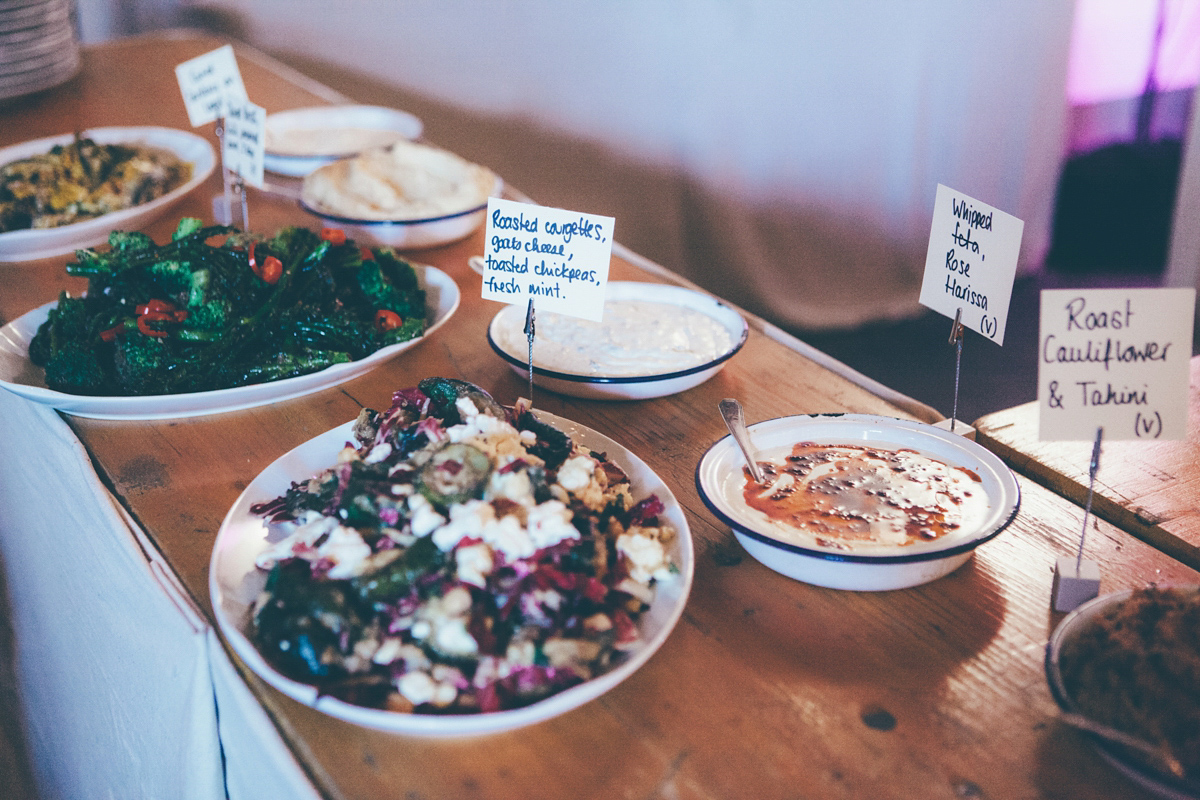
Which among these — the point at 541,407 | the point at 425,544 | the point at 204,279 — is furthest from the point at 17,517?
the point at 425,544

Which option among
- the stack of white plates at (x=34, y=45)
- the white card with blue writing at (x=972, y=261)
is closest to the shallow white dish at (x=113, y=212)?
the stack of white plates at (x=34, y=45)

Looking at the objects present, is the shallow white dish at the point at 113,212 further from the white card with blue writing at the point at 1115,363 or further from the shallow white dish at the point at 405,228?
the white card with blue writing at the point at 1115,363

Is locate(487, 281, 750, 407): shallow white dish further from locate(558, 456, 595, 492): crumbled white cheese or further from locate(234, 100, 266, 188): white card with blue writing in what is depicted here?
locate(234, 100, 266, 188): white card with blue writing

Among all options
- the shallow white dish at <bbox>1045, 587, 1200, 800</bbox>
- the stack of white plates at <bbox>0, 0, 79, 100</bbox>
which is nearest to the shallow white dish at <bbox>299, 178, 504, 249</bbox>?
the shallow white dish at <bbox>1045, 587, 1200, 800</bbox>

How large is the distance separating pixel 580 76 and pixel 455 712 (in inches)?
162

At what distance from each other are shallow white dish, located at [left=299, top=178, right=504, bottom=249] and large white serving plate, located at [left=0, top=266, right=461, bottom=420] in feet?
1.43

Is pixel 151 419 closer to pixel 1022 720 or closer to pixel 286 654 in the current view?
pixel 286 654

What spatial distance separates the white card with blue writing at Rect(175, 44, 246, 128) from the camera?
2066mm

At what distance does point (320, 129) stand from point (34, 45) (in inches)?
48.5

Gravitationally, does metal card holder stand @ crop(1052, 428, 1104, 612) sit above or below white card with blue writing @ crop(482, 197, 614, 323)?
below

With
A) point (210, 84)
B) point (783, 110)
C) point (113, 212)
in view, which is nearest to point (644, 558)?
point (210, 84)

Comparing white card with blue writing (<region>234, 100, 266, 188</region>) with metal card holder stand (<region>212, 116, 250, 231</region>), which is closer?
white card with blue writing (<region>234, 100, 266, 188</region>)

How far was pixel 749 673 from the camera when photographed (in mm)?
1018

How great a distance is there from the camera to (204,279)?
156 centimetres
